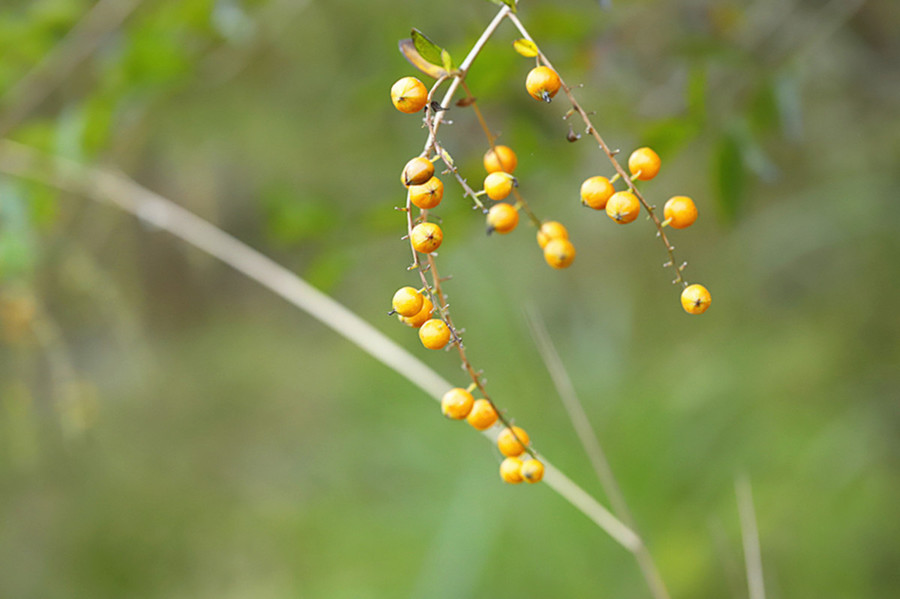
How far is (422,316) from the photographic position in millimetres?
410

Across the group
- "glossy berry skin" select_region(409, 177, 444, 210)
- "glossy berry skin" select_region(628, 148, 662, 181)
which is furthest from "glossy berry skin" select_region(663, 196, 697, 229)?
"glossy berry skin" select_region(409, 177, 444, 210)

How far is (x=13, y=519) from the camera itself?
185 centimetres

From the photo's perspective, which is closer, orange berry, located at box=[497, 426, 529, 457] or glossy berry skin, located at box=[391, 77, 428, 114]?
glossy berry skin, located at box=[391, 77, 428, 114]

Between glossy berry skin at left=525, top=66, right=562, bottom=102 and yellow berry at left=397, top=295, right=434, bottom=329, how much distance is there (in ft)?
0.40

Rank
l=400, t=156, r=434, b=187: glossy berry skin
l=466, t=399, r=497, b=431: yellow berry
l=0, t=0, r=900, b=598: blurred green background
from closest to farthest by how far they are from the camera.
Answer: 1. l=400, t=156, r=434, b=187: glossy berry skin
2. l=466, t=399, r=497, b=431: yellow berry
3. l=0, t=0, r=900, b=598: blurred green background

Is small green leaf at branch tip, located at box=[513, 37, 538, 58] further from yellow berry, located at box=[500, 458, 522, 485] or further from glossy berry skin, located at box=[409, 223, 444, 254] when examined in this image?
yellow berry, located at box=[500, 458, 522, 485]

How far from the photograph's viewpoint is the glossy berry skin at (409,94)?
36 centimetres

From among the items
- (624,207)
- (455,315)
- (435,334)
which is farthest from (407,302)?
(455,315)

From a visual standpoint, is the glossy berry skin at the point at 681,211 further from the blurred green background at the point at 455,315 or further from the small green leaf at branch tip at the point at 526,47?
the blurred green background at the point at 455,315

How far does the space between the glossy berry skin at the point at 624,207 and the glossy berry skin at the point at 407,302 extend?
114 mm

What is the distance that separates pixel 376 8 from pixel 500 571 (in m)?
1.11

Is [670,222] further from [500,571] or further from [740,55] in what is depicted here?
[500,571]

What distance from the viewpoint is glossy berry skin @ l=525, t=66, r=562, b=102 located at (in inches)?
14.4

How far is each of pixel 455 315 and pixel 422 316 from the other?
1396 millimetres
